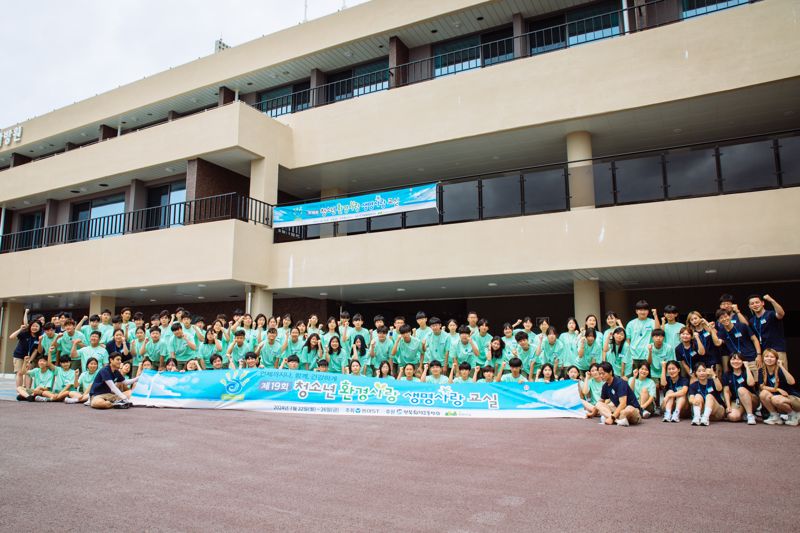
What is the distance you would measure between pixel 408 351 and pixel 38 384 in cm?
810

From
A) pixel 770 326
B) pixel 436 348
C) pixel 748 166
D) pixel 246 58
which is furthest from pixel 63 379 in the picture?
pixel 748 166

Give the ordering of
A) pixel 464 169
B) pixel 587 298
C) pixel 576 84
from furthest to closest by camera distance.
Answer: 1. pixel 464 169
2. pixel 576 84
3. pixel 587 298

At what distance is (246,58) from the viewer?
70.3ft

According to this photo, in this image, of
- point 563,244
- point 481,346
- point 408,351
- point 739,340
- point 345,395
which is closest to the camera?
point 739,340

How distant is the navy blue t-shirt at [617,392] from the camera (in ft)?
28.9

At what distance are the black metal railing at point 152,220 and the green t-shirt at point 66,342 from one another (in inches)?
213

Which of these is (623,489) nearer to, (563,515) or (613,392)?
(563,515)

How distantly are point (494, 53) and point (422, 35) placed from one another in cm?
248

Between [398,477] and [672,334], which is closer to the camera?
[398,477]

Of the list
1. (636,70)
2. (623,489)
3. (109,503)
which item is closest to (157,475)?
(109,503)

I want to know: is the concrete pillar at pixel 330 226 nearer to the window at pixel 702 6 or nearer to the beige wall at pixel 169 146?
the beige wall at pixel 169 146

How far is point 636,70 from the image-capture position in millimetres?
14102

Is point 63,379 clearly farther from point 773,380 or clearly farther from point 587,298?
point 773,380

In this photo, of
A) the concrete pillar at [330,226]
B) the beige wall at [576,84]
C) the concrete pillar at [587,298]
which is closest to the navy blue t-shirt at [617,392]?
the concrete pillar at [587,298]
